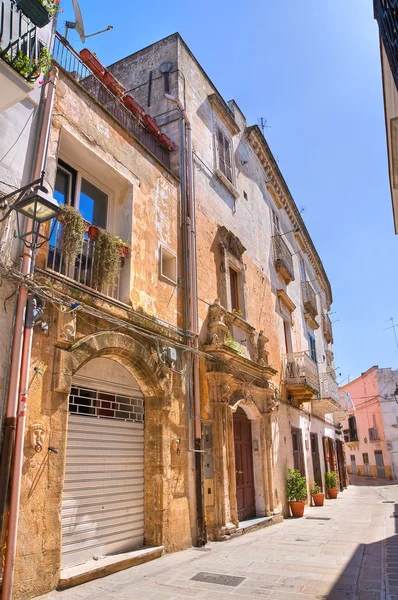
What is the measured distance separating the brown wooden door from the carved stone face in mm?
6291

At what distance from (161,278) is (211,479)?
161 inches

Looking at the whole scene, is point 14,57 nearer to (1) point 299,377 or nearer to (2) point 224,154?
(2) point 224,154

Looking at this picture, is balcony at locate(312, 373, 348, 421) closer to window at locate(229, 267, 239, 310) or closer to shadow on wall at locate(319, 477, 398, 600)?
window at locate(229, 267, 239, 310)

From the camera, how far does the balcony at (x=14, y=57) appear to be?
4.98 meters

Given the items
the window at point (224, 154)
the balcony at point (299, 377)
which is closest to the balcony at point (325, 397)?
the balcony at point (299, 377)

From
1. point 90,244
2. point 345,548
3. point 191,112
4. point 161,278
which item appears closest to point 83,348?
point 90,244

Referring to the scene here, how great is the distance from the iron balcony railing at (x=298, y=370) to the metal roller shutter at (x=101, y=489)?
26.7 ft

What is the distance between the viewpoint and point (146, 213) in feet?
27.9

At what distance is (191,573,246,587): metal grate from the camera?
5.61 meters

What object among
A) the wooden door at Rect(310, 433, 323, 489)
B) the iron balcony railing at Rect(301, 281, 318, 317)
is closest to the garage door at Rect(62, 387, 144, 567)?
the wooden door at Rect(310, 433, 323, 489)

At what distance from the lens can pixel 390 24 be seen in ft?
15.4

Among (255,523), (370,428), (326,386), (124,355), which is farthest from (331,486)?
(370,428)

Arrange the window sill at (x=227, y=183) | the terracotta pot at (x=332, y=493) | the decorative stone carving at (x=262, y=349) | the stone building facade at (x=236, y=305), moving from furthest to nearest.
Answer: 1. the terracotta pot at (x=332, y=493)
2. the decorative stone carving at (x=262, y=349)
3. the window sill at (x=227, y=183)
4. the stone building facade at (x=236, y=305)

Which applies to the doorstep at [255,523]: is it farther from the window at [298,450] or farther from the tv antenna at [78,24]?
the tv antenna at [78,24]
